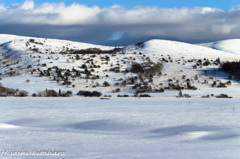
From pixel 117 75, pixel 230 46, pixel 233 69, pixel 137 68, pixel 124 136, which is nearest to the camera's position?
pixel 124 136

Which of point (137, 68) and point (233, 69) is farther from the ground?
point (137, 68)

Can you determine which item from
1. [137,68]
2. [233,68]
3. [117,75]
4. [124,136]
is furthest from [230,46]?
[124,136]

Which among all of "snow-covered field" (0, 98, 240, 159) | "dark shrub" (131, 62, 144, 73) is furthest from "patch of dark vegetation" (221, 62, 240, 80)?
"snow-covered field" (0, 98, 240, 159)

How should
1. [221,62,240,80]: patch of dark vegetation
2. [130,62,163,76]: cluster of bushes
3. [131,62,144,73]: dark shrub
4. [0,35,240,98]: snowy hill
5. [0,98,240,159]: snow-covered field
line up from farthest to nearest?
[131,62,144,73]: dark shrub, [130,62,163,76]: cluster of bushes, [221,62,240,80]: patch of dark vegetation, [0,35,240,98]: snowy hill, [0,98,240,159]: snow-covered field

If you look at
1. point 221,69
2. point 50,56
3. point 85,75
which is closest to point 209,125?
point 85,75

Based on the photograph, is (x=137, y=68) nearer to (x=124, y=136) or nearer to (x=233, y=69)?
(x=233, y=69)

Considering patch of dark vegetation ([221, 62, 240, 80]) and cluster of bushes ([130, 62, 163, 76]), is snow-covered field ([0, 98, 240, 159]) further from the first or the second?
cluster of bushes ([130, 62, 163, 76])

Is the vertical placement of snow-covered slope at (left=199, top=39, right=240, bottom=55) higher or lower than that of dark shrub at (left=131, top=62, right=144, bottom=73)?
higher

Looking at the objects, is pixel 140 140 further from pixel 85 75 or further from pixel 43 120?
pixel 85 75

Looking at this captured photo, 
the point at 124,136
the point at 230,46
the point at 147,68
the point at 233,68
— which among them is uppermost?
the point at 230,46

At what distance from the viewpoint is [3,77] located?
2767cm

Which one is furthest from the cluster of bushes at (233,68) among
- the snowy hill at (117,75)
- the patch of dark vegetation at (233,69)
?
the snowy hill at (117,75)

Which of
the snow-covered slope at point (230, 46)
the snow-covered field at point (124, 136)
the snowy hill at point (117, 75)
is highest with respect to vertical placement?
the snow-covered slope at point (230, 46)

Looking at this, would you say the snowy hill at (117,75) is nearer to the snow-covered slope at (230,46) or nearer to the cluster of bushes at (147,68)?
the cluster of bushes at (147,68)
